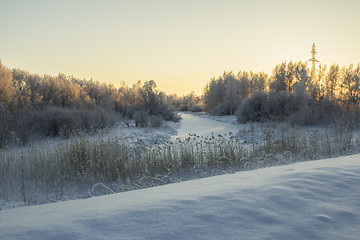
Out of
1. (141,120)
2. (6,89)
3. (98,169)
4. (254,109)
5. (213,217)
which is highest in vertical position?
(6,89)

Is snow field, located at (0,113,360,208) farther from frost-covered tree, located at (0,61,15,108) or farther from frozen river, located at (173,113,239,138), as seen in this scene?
frozen river, located at (173,113,239,138)

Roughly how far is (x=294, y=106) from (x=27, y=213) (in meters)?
19.1

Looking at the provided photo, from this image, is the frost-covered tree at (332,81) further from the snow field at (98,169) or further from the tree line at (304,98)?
the snow field at (98,169)

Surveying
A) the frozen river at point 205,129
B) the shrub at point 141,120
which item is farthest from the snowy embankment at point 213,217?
the shrub at point 141,120

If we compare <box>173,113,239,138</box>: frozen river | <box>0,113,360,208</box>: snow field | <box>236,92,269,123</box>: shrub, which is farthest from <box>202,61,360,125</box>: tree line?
<box>0,113,360,208</box>: snow field

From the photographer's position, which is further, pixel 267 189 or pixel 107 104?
pixel 107 104

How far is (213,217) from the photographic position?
1.85 m

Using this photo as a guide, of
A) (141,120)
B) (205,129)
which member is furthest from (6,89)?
(205,129)

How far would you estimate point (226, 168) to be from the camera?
20.5ft

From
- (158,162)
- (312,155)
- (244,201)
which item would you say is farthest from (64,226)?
(312,155)

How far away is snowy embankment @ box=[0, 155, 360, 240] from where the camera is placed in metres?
1.60

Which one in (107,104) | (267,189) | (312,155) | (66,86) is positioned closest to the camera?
(267,189)

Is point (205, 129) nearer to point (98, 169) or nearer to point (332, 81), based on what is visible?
point (98, 169)

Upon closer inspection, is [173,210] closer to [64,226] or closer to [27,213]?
[64,226]
